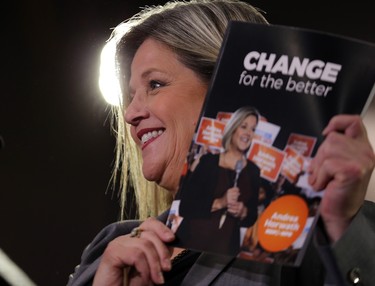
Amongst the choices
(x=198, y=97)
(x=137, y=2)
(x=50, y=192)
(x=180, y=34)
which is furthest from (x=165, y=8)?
(x=50, y=192)

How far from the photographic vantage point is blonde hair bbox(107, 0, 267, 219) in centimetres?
146

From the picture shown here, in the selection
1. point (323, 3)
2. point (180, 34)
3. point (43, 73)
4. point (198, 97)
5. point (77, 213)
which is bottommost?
point (77, 213)

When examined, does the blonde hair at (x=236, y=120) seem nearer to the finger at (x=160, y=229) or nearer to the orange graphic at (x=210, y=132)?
the orange graphic at (x=210, y=132)

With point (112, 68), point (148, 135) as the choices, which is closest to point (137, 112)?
point (148, 135)

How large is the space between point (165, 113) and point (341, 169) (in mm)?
486

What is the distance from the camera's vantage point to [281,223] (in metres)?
0.99

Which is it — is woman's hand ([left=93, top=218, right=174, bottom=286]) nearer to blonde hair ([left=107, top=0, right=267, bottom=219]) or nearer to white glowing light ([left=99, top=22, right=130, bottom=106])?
blonde hair ([left=107, top=0, right=267, bottom=219])

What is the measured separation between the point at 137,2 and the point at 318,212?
1.37 meters

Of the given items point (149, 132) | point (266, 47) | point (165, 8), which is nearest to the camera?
point (266, 47)

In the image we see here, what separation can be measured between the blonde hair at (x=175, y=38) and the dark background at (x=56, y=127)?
1.61ft

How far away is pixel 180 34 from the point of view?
1487 mm

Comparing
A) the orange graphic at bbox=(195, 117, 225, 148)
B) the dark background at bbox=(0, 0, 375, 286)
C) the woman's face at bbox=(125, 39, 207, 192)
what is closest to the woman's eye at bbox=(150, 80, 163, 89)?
the woman's face at bbox=(125, 39, 207, 192)

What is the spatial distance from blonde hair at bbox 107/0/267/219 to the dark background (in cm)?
49

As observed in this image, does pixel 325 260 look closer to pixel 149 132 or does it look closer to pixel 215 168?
pixel 215 168
